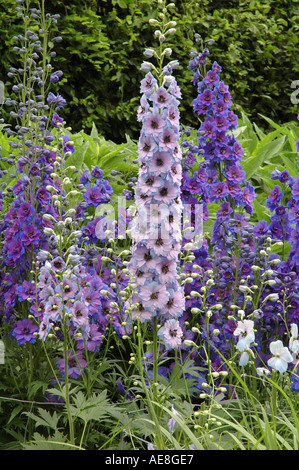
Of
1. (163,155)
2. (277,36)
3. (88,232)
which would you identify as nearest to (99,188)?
(88,232)

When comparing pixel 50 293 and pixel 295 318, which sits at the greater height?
pixel 50 293

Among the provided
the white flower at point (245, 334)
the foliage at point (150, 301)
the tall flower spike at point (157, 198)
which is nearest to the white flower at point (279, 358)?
the foliage at point (150, 301)

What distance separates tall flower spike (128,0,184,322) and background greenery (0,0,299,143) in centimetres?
345

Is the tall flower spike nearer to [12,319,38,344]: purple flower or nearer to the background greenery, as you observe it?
[12,319,38,344]: purple flower

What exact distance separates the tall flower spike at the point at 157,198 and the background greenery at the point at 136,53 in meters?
3.45

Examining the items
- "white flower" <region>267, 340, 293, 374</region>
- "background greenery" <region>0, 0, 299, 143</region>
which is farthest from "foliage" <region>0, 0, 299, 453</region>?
"background greenery" <region>0, 0, 299, 143</region>

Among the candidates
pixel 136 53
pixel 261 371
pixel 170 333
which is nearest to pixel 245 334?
pixel 261 371

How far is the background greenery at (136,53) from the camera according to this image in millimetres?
6238

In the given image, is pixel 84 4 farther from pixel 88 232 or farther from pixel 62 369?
pixel 62 369

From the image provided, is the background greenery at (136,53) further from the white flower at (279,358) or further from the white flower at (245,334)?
the white flower at (279,358)

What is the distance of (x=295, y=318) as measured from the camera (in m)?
3.31

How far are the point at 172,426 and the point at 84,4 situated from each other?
16.9 feet

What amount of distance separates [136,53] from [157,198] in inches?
176

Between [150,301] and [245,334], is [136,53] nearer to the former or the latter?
[150,301]
